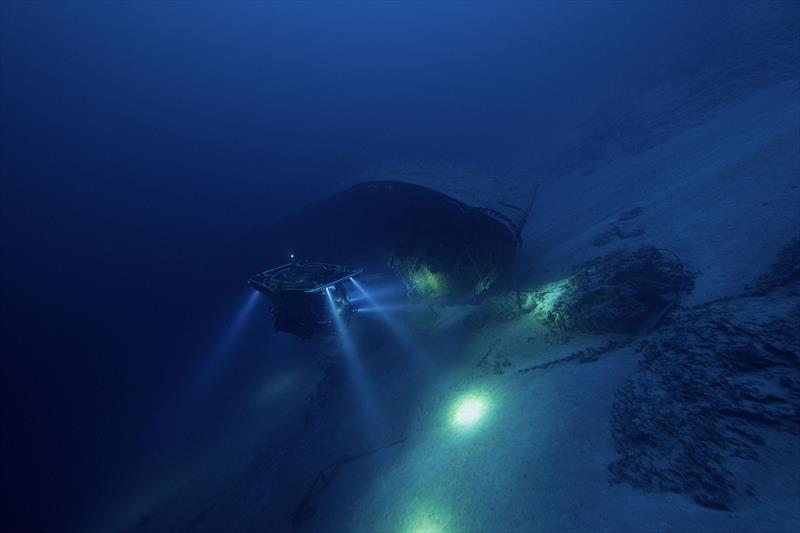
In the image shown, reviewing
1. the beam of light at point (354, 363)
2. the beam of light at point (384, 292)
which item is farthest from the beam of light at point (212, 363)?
the beam of light at point (354, 363)

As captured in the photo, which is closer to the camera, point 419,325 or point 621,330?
point 621,330

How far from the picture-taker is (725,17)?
28922mm

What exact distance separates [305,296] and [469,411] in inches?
273

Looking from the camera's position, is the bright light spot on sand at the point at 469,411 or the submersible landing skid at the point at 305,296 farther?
the submersible landing skid at the point at 305,296

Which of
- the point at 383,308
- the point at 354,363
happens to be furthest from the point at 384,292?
the point at 354,363

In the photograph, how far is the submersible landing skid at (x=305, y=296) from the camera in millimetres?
11484

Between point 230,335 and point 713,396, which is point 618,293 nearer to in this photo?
point 713,396

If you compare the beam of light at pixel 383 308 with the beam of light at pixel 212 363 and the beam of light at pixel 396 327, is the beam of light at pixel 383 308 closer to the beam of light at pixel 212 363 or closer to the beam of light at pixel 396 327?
the beam of light at pixel 396 327

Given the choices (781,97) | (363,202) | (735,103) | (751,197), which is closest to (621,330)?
(751,197)

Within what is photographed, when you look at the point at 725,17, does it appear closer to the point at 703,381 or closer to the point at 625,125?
the point at 625,125

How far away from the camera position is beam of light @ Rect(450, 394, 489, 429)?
715 centimetres

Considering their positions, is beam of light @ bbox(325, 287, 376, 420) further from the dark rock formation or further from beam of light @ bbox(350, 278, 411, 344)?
the dark rock formation

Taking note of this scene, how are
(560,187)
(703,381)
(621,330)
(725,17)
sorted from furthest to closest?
(725,17), (560,187), (621,330), (703,381)

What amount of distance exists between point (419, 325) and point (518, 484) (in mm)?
7995
